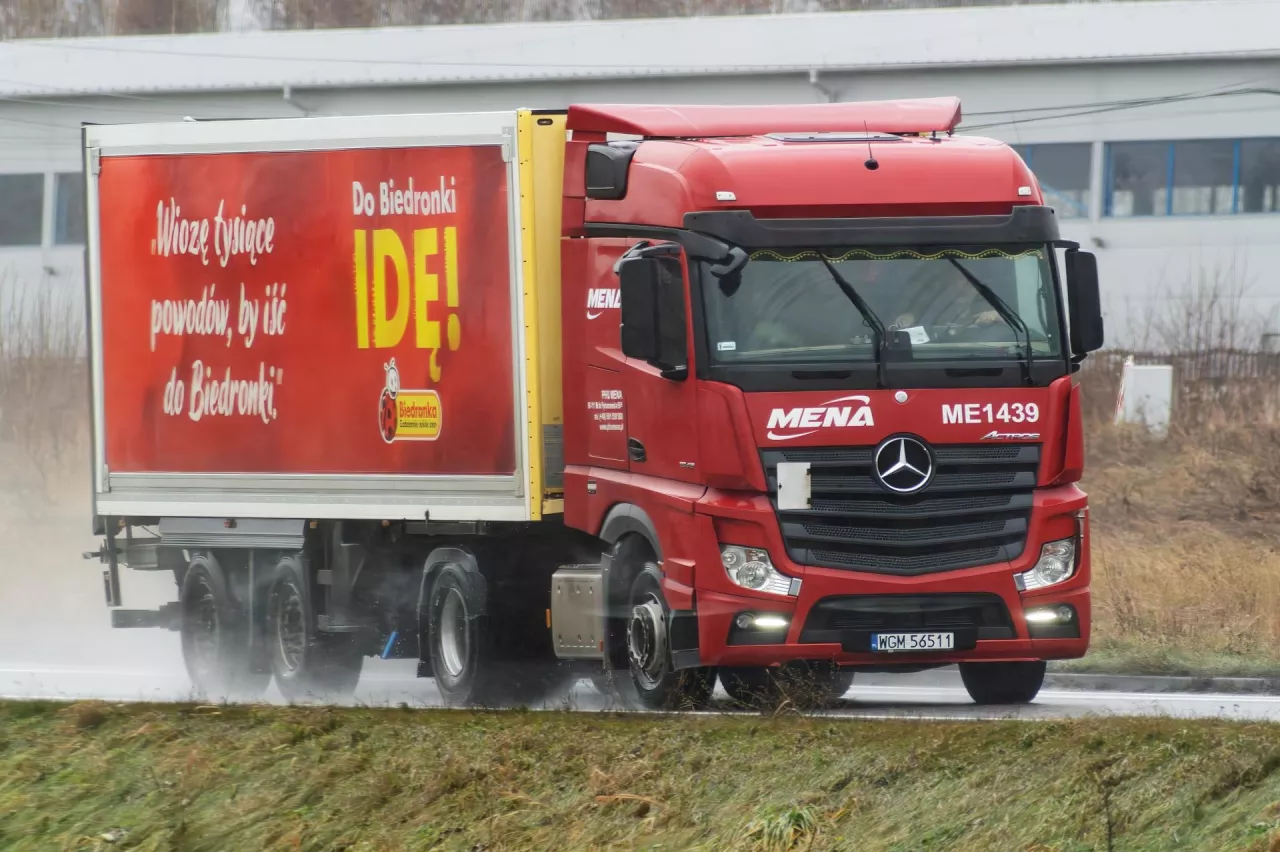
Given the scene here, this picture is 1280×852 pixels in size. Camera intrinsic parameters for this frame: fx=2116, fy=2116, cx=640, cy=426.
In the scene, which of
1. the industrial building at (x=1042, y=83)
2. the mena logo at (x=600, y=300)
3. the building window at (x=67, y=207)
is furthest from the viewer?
the building window at (x=67, y=207)

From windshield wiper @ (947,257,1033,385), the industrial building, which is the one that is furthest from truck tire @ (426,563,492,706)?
the industrial building

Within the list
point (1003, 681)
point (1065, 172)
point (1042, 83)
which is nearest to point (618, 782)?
point (1003, 681)

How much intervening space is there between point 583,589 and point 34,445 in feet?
63.3

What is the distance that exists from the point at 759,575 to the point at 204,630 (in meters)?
6.61

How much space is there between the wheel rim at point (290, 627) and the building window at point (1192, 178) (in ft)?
88.9

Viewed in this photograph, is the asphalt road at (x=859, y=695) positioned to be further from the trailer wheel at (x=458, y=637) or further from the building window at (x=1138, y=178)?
the building window at (x=1138, y=178)

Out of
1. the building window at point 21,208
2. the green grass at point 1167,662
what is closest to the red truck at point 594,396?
the green grass at point 1167,662

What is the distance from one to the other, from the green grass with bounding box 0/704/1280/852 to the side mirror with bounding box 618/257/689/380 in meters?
1.96

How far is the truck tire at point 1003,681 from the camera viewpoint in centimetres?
1255

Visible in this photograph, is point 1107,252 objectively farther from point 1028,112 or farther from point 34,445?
point 34,445

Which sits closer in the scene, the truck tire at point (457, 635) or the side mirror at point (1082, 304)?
the side mirror at point (1082, 304)

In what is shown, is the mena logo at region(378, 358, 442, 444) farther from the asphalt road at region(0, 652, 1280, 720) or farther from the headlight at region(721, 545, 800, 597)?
the headlight at region(721, 545, 800, 597)

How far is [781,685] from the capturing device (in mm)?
11414

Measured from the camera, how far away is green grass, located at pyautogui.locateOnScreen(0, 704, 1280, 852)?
8.13 meters
